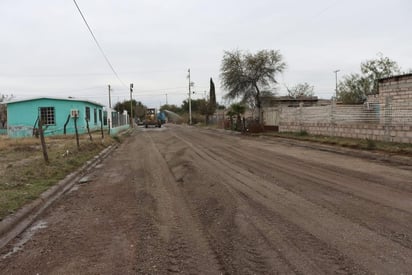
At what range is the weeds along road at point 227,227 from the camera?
14.1 feet

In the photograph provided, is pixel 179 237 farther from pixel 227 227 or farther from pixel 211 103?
pixel 211 103

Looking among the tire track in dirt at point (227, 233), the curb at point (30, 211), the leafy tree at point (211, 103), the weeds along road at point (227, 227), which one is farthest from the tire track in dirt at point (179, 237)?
the leafy tree at point (211, 103)

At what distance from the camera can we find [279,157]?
1473 centimetres

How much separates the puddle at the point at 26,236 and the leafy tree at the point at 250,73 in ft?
Result: 96.0

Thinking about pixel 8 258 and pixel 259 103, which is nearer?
pixel 8 258

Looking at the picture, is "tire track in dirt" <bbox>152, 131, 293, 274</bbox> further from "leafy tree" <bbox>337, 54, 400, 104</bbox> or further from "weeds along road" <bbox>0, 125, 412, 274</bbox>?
"leafy tree" <bbox>337, 54, 400, 104</bbox>

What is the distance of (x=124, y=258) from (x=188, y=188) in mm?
4286

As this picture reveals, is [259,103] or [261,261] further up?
[259,103]

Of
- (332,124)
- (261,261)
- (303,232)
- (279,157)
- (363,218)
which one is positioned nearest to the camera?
(261,261)

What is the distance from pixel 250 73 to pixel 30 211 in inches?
1195

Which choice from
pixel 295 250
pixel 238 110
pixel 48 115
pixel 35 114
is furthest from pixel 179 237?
pixel 238 110

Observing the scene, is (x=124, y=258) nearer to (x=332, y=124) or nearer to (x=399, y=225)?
(x=399, y=225)

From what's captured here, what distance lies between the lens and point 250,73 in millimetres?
35562

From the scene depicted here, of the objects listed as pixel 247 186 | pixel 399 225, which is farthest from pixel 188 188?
pixel 399 225
